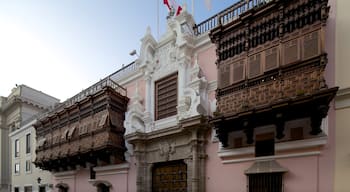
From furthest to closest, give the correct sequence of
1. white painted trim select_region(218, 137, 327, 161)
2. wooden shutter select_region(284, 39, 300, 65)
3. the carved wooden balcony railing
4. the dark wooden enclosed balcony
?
the dark wooden enclosed balcony → wooden shutter select_region(284, 39, 300, 65) → white painted trim select_region(218, 137, 327, 161) → the carved wooden balcony railing

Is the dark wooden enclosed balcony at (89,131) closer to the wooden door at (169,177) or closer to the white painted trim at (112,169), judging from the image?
the white painted trim at (112,169)

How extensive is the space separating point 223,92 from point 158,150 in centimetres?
438

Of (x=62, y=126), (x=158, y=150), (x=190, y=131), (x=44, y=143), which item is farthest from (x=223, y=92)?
(x=44, y=143)

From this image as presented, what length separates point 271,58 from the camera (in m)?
8.71

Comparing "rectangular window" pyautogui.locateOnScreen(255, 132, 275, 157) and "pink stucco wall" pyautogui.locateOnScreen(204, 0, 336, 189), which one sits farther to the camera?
"rectangular window" pyautogui.locateOnScreen(255, 132, 275, 157)

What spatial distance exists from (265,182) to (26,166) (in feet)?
72.4

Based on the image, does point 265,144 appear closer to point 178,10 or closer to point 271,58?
point 271,58

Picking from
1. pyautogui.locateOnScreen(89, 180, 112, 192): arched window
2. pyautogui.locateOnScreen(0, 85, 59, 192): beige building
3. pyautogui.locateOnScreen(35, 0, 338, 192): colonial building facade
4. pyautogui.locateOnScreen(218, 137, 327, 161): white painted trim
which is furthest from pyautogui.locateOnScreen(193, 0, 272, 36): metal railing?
pyautogui.locateOnScreen(0, 85, 59, 192): beige building

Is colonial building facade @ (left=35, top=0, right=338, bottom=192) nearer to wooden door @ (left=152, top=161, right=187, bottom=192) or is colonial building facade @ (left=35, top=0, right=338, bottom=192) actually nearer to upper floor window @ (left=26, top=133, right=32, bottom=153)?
wooden door @ (left=152, top=161, right=187, bottom=192)

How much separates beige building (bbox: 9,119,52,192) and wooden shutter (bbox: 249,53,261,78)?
17578mm

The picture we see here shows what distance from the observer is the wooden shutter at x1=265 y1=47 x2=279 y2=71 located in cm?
856

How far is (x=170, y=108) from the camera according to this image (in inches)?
491

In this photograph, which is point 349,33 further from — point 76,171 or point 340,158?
point 76,171

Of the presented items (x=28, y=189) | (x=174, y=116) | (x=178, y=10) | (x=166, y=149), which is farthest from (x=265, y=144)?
(x=28, y=189)
